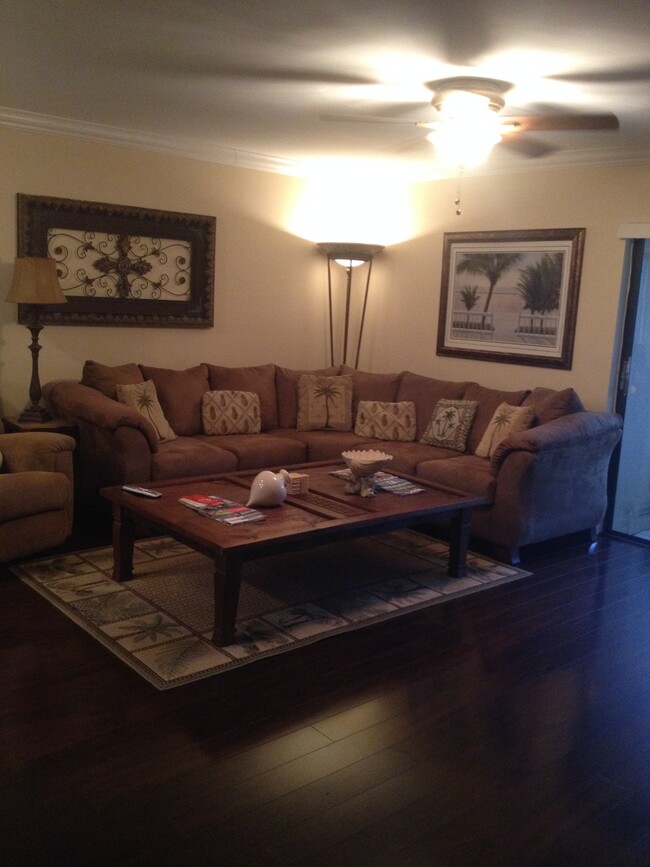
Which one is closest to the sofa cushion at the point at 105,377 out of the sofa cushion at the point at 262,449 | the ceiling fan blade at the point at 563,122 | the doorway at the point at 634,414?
the sofa cushion at the point at 262,449

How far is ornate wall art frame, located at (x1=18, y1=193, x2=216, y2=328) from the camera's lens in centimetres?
503

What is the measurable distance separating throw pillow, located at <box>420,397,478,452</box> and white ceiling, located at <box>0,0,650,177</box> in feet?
5.51

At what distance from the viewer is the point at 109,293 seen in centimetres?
536

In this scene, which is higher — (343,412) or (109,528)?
(343,412)

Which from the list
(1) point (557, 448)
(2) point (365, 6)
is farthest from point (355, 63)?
(1) point (557, 448)

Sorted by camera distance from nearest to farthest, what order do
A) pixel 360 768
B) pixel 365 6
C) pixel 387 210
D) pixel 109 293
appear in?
pixel 360 768 → pixel 365 6 → pixel 109 293 → pixel 387 210

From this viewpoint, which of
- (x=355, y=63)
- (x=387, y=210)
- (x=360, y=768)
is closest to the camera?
(x=360, y=768)

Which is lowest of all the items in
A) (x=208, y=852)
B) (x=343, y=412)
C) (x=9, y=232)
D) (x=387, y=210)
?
(x=208, y=852)

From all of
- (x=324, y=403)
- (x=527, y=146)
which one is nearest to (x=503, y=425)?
(x=324, y=403)

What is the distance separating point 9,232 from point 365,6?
3.01 metres

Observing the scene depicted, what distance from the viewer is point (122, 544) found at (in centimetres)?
383

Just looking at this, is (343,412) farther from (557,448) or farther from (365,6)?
(365,6)

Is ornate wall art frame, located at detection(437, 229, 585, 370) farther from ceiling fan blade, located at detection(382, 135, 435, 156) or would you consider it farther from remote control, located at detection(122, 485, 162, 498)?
remote control, located at detection(122, 485, 162, 498)

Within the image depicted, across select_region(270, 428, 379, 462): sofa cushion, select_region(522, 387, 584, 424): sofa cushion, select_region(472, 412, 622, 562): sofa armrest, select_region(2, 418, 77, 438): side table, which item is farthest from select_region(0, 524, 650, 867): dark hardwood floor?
select_region(270, 428, 379, 462): sofa cushion
